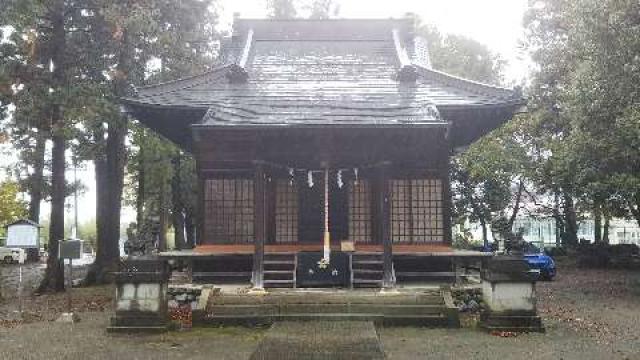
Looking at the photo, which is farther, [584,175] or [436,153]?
[584,175]

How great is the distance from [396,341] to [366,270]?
4129 mm

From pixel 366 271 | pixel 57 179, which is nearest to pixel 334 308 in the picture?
pixel 366 271

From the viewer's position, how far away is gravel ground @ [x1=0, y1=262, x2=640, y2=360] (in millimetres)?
10773

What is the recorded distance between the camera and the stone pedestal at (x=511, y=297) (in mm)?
13172

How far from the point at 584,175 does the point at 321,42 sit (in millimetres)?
11305

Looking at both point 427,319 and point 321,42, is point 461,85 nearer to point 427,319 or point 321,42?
point 321,42

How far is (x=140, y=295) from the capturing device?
1335 cm

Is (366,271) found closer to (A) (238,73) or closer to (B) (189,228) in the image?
(A) (238,73)

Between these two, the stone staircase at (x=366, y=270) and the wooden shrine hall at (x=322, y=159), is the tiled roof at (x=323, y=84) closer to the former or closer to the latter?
the wooden shrine hall at (x=322, y=159)

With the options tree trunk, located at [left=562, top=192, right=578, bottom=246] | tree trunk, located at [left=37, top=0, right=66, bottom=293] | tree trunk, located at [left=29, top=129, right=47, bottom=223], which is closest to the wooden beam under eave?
tree trunk, located at [left=37, top=0, right=66, bottom=293]

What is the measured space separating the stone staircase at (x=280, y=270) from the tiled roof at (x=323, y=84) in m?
3.93

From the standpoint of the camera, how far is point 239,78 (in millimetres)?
18969

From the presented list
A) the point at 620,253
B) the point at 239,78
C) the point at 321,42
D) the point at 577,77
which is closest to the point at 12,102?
the point at 239,78

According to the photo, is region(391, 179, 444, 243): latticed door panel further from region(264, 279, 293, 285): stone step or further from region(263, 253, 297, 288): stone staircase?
region(264, 279, 293, 285): stone step
